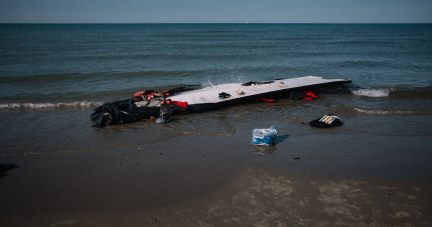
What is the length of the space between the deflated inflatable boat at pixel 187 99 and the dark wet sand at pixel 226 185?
2112mm

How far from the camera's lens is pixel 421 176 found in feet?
17.2

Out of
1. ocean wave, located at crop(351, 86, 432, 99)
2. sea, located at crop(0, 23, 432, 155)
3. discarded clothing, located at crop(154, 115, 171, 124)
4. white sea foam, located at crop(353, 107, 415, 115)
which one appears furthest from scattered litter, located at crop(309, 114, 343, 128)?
ocean wave, located at crop(351, 86, 432, 99)

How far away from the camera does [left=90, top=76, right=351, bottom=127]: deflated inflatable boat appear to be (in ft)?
27.8

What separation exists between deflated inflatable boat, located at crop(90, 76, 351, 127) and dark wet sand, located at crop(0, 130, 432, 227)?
2.11 metres

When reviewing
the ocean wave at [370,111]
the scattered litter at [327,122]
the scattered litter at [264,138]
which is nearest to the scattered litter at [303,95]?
the ocean wave at [370,111]

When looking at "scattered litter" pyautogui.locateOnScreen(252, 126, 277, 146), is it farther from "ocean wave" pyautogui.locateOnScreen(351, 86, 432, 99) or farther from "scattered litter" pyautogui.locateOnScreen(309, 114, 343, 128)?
"ocean wave" pyautogui.locateOnScreen(351, 86, 432, 99)

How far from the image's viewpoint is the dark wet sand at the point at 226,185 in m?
4.08

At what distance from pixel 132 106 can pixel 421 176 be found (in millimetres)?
7822

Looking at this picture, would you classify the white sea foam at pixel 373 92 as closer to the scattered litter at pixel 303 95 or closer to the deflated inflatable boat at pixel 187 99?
the deflated inflatable boat at pixel 187 99

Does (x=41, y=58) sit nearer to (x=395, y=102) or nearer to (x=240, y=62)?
Result: (x=240, y=62)

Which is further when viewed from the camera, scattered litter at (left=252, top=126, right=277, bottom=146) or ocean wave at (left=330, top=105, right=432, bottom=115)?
ocean wave at (left=330, top=105, right=432, bottom=115)

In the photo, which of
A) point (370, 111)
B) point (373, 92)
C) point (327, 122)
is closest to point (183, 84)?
point (327, 122)

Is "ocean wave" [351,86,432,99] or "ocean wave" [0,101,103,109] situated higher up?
"ocean wave" [351,86,432,99]

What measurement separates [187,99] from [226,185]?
5.32 metres
